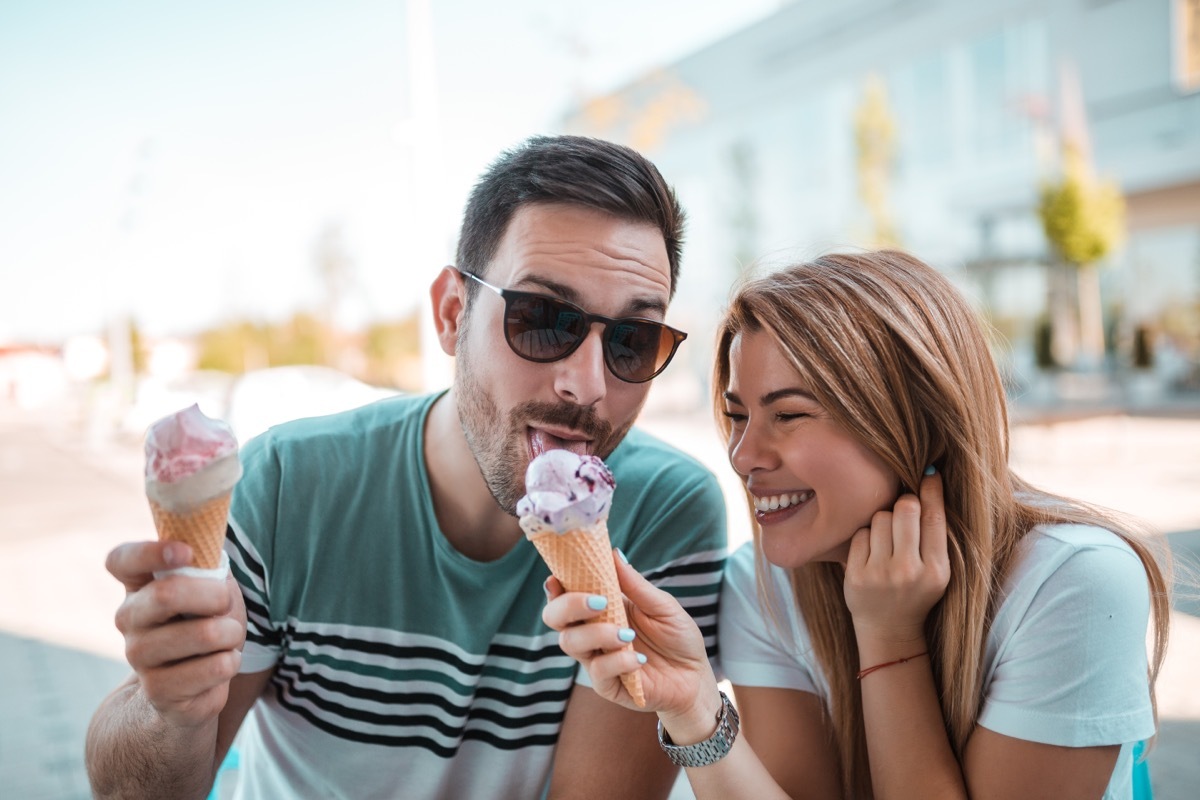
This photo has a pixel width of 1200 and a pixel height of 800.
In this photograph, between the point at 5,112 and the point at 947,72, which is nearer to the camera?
the point at 5,112

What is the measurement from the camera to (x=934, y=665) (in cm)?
207

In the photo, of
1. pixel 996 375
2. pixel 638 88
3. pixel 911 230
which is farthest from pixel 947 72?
pixel 996 375

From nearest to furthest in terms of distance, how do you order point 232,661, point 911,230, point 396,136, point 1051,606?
point 232,661 < point 1051,606 < point 396,136 < point 911,230

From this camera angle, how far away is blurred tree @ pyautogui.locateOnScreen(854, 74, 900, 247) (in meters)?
21.0

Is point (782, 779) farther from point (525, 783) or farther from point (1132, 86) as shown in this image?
point (1132, 86)

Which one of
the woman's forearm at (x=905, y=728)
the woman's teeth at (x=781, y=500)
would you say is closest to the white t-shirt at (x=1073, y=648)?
the woman's forearm at (x=905, y=728)

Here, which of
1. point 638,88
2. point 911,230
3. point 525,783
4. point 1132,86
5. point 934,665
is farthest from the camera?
point 911,230

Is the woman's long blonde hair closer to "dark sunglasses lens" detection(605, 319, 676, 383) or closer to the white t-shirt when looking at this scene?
the white t-shirt

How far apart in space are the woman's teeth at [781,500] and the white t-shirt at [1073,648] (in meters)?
0.49

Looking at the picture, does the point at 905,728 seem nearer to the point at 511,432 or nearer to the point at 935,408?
the point at 935,408

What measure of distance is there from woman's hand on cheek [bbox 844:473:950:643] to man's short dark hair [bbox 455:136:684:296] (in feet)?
2.96

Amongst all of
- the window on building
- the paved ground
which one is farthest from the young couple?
the window on building

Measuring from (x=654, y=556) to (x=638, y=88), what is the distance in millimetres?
20903

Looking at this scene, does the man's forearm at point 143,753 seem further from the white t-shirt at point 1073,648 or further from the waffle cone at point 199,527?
the white t-shirt at point 1073,648
